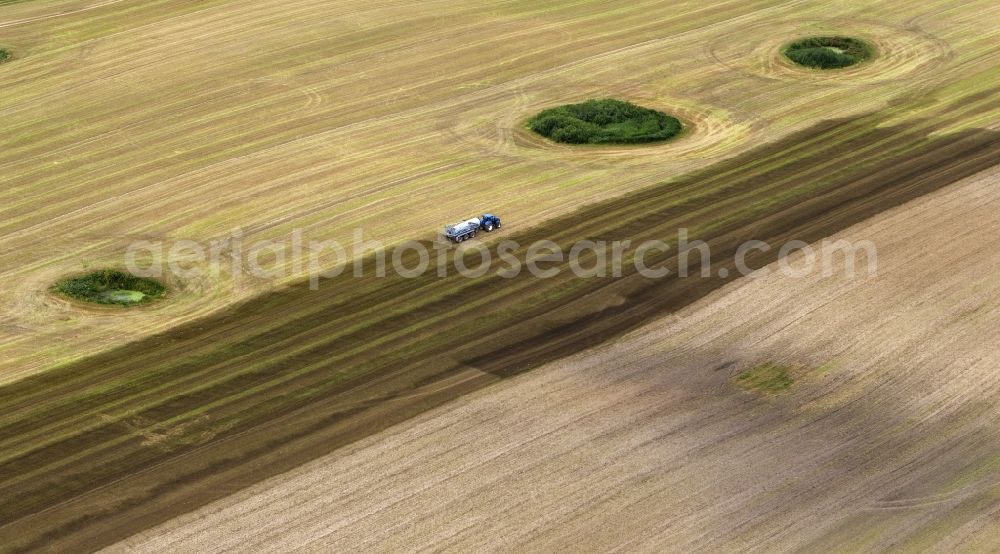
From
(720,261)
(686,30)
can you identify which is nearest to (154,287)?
(720,261)

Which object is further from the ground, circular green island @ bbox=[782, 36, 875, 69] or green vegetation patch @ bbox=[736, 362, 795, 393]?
circular green island @ bbox=[782, 36, 875, 69]

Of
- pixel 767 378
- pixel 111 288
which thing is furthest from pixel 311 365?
pixel 767 378

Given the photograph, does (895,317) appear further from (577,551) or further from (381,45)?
(381,45)

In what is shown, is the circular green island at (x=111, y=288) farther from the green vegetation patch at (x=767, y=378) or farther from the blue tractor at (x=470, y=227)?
the green vegetation patch at (x=767, y=378)

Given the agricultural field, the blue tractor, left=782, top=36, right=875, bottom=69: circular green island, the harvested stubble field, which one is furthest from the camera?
left=782, top=36, right=875, bottom=69: circular green island

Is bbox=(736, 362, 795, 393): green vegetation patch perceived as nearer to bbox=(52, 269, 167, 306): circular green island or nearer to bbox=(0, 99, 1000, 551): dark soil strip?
bbox=(0, 99, 1000, 551): dark soil strip

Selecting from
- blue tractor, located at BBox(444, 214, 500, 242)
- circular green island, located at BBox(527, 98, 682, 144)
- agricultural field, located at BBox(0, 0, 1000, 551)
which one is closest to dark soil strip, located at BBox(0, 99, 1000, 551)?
agricultural field, located at BBox(0, 0, 1000, 551)

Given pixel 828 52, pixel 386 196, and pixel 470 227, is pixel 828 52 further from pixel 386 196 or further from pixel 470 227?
pixel 470 227
